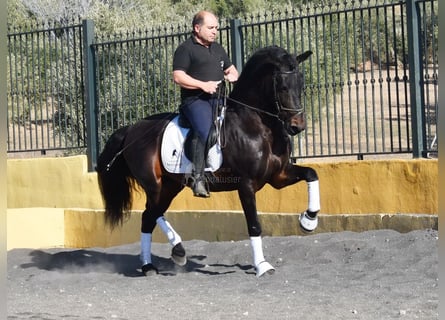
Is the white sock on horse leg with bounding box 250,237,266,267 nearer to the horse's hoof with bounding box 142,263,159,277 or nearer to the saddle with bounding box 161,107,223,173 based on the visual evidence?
the saddle with bounding box 161,107,223,173

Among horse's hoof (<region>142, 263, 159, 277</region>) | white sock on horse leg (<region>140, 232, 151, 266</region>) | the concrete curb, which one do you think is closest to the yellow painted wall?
the concrete curb

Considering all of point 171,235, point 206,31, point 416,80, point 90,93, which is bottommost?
point 171,235

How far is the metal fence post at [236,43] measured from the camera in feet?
40.7

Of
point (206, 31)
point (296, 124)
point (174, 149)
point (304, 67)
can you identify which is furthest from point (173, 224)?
point (296, 124)

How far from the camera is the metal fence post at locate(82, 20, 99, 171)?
1409 cm

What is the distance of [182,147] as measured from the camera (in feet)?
32.0

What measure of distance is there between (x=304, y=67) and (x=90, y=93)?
147 inches

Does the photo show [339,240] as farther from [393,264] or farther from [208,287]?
[208,287]

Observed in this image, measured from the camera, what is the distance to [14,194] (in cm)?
1490

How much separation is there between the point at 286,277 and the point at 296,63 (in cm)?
211

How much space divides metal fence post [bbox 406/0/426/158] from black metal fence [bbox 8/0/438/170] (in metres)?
0.01

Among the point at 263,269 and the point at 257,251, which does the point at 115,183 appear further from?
the point at 263,269

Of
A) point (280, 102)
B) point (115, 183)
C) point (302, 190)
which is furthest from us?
point (302, 190)

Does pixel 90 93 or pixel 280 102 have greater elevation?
pixel 90 93
